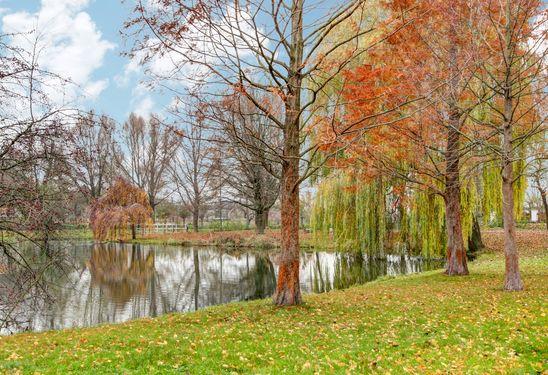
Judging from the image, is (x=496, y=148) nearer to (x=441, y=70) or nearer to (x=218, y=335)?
(x=441, y=70)

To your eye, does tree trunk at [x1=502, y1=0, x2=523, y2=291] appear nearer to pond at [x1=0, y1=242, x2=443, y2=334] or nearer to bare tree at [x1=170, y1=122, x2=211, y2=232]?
pond at [x1=0, y1=242, x2=443, y2=334]

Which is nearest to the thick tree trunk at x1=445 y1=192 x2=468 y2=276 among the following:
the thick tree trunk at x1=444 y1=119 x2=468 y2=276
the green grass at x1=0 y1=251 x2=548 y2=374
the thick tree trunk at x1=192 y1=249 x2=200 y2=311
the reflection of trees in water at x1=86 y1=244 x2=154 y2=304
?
the thick tree trunk at x1=444 y1=119 x2=468 y2=276

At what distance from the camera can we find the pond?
1162 cm

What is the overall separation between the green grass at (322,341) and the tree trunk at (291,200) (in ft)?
1.47

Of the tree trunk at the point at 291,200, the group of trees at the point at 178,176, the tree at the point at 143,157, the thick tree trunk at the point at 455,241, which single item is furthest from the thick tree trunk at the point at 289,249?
the tree at the point at 143,157

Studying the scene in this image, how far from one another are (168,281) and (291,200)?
1027 centimetres

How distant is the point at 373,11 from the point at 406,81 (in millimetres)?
8016

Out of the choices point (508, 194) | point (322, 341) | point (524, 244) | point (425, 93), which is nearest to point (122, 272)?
point (425, 93)

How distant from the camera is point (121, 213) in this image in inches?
1410

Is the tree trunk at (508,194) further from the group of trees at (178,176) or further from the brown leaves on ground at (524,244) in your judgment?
the group of trees at (178,176)

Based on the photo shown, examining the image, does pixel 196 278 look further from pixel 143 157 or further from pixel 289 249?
pixel 143 157

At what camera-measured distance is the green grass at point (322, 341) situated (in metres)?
5.17

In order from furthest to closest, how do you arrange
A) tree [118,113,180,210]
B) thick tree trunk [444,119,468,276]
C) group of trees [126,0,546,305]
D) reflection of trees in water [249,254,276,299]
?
1. tree [118,113,180,210]
2. reflection of trees in water [249,254,276,299]
3. thick tree trunk [444,119,468,276]
4. group of trees [126,0,546,305]

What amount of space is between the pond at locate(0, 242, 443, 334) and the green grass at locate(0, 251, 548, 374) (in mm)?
2152
